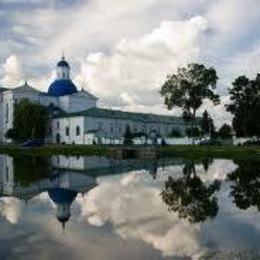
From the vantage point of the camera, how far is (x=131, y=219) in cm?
1748

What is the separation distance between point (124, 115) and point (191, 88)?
141 feet

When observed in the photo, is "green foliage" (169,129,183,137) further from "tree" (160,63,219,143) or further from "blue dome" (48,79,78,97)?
"tree" (160,63,219,143)

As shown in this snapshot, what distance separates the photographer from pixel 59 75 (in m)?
127

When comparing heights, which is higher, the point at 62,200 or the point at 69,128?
the point at 69,128

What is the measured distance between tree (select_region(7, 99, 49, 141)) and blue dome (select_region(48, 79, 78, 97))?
16.8 m

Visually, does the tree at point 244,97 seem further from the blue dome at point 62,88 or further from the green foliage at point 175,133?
the blue dome at point 62,88

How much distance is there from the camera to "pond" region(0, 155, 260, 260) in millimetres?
12625

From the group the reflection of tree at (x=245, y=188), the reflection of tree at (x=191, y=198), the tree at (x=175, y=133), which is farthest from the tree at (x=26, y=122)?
the reflection of tree at (x=191, y=198)

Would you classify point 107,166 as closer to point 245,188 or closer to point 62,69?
point 245,188

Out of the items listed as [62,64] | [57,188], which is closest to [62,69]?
[62,64]

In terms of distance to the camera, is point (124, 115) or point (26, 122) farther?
point (124, 115)

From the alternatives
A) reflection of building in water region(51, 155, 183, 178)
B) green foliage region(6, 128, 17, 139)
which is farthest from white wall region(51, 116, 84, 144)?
reflection of building in water region(51, 155, 183, 178)

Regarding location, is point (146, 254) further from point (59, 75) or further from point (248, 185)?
point (59, 75)

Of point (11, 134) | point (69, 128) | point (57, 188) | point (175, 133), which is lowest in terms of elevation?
point (57, 188)
